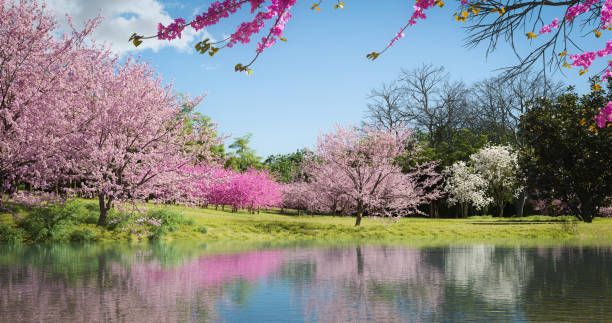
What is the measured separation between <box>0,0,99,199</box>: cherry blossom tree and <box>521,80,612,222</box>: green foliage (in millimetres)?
26538

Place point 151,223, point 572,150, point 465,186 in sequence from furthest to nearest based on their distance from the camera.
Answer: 1. point 465,186
2. point 572,150
3. point 151,223

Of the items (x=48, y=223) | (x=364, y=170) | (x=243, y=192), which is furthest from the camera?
(x=243, y=192)

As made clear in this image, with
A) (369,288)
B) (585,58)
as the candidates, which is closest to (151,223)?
(369,288)

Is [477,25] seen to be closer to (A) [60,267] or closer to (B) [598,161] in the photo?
(A) [60,267]

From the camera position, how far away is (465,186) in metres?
50.2

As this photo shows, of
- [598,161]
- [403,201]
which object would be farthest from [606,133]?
[403,201]

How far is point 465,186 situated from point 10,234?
133ft

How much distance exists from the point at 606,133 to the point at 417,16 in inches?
1069

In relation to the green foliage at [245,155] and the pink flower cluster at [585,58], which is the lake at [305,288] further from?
the green foliage at [245,155]

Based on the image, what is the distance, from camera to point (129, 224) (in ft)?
84.9

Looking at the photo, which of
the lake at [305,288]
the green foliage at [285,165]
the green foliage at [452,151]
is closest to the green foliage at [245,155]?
the green foliage at [285,165]

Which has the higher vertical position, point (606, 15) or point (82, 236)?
point (606, 15)

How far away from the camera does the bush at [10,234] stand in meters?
22.9

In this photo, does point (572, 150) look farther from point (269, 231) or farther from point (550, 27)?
point (550, 27)
